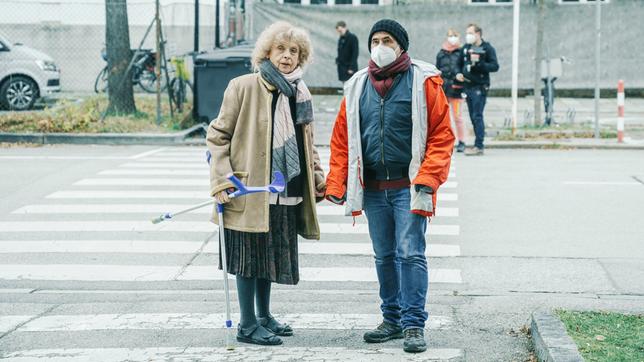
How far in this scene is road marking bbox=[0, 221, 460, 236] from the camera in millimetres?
9961

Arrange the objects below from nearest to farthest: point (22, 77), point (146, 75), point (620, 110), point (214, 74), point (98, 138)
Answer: point (620, 110)
point (98, 138)
point (214, 74)
point (22, 77)
point (146, 75)

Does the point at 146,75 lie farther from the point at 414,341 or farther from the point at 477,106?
the point at 414,341

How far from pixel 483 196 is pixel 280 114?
6.14 m

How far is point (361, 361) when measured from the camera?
5.75 m

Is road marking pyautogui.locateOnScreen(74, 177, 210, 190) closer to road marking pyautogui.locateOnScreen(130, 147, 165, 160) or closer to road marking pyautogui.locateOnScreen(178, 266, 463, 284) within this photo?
road marking pyautogui.locateOnScreen(130, 147, 165, 160)

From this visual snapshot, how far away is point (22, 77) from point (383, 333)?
16225 millimetres

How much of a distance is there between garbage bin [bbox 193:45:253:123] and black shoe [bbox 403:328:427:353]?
11.7 metres

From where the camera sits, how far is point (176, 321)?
6.72 metres

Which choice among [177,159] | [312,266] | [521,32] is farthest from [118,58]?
[312,266]

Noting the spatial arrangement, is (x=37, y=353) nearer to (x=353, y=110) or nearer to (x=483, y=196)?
(x=353, y=110)

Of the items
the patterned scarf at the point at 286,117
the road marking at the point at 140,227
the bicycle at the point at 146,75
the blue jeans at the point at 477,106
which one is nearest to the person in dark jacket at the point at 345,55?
the bicycle at the point at 146,75

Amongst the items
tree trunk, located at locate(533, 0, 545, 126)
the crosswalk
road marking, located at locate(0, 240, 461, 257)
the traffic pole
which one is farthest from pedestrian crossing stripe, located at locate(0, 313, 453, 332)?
tree trunk, located at locate(533, 0, 545, 126)

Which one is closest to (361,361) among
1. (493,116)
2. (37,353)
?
(37,353)

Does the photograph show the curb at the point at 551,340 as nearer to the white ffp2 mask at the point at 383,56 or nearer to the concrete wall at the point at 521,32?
the white ffp2 mask at the point at 383,56
